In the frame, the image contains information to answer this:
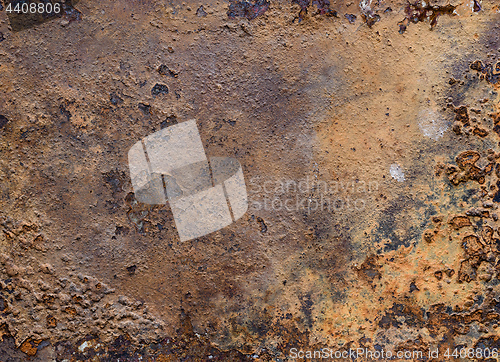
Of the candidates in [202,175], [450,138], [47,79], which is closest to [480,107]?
[450,138]

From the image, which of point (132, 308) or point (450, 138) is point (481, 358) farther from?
point (132, 308)

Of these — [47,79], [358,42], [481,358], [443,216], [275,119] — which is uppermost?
[358,42]

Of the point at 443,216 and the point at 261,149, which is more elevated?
the point at 261,149
